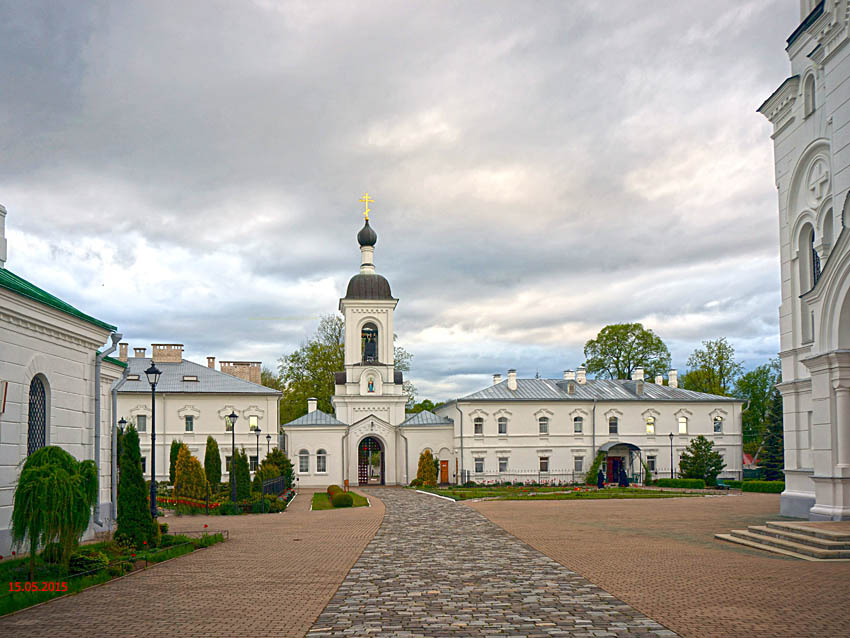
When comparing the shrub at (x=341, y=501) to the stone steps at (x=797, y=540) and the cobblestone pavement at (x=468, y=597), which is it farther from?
the stone steps at (x=797, y=540)

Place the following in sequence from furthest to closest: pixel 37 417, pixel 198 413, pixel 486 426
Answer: pixel 486 426 → pixel 198 413 → pixel 37 417

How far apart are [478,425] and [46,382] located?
3762cm

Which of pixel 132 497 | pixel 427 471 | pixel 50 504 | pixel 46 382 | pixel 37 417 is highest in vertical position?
pixel 46 382

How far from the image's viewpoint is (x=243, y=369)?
60.1 metres

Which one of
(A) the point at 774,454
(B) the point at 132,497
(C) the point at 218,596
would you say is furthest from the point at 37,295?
(A) the point at 774,454

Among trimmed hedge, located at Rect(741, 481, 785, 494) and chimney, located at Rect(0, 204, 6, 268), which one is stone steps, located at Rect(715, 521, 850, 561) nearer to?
chimney, located at Rect(0, 204, 6, 268)

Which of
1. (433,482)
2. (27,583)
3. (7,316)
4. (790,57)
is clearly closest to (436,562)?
(27,583)

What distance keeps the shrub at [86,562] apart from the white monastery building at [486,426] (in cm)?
3606

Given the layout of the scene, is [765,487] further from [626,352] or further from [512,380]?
[626,352]

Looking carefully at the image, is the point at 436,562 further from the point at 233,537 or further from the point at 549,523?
the point at 549,523

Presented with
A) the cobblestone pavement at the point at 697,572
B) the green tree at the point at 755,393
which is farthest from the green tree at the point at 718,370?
the cobblestone pavement at the point at 697,572

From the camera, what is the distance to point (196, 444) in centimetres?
4925

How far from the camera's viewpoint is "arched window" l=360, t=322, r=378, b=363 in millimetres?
53375

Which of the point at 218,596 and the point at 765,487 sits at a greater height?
the point at 218,596
